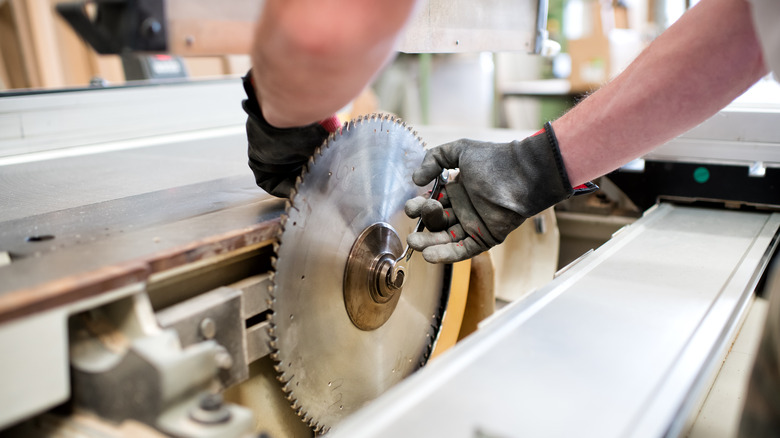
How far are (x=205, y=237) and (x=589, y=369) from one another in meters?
0.49

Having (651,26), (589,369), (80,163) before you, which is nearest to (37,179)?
(80,163)

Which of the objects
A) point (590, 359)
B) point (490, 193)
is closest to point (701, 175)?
point (490, 193)

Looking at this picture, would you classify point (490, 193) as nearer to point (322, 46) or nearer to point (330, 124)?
point (330, 124)

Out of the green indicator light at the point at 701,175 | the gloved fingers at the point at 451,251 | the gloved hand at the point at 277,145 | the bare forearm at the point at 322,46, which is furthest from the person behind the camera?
the green indicator light at the point at 701,175

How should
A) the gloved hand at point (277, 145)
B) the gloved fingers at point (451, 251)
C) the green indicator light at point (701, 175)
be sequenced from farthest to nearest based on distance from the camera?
the green indicator light at point (701, 175) → the gloved fingers at point (451, 251) → the gloved hand at point (277, 145)

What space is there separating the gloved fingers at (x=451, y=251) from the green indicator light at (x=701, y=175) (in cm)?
79

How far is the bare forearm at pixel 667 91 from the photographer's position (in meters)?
0.88

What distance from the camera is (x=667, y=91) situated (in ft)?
3.01

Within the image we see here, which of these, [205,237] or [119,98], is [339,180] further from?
[119,98]

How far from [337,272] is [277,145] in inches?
8.6

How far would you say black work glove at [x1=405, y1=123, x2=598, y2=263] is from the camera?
99 cm

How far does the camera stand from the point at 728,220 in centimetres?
136

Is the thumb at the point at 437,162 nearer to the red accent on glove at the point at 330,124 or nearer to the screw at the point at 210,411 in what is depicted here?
the red accent on glove at the point at 330,124

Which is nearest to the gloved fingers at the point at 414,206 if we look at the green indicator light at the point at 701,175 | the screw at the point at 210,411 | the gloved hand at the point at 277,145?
the gloved hand at the point at 277,145
